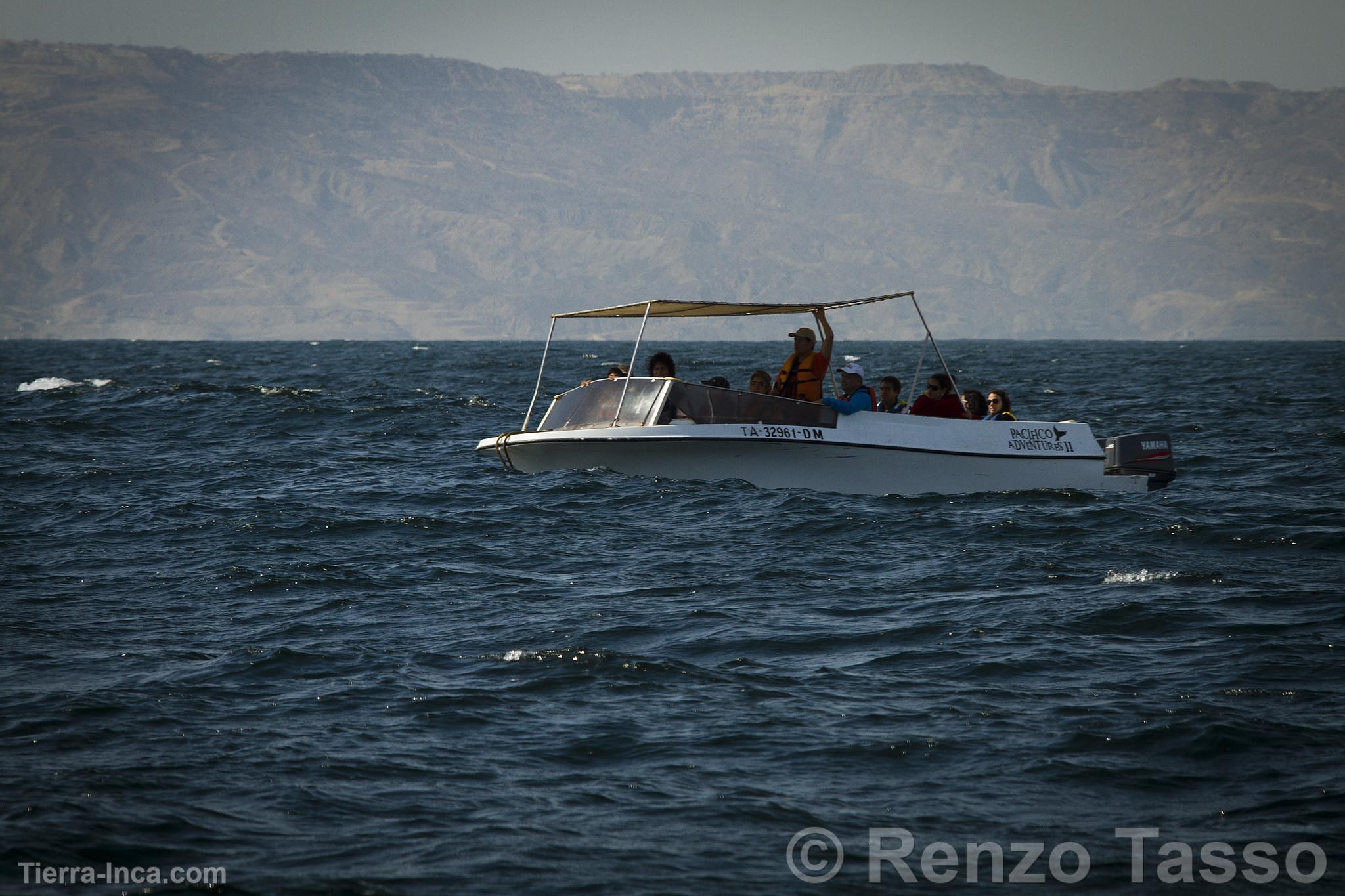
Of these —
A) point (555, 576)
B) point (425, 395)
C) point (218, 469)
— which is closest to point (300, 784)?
point (555, 576)

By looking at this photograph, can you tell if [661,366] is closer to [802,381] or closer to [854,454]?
[802,381]

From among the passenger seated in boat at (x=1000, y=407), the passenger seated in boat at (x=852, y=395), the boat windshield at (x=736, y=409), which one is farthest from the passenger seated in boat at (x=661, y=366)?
the passenger seated in boat at (x=1000, y=407)

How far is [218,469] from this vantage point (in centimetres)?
2158

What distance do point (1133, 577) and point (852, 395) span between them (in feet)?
18.9

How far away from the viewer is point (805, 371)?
1772 cm

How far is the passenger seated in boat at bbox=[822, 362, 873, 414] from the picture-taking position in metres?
17.3

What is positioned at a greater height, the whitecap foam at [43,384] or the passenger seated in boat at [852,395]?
the passenger seated in boat at [852,395]

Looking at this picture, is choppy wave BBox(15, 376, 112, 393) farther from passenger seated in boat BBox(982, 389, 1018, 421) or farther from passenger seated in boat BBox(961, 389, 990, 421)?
passenger seated in boat BBox(982, 389, 1018, 421)

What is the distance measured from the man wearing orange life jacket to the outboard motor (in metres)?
4.35

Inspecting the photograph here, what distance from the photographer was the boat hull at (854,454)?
56.5 feet

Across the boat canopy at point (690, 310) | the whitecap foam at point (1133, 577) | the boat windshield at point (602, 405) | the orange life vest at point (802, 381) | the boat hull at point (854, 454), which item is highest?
the boat canopy at point (690, 310)

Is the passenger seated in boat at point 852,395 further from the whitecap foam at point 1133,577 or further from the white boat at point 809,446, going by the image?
the whitecap foam at point 1133,577

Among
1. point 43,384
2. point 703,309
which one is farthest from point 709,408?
point 43,384

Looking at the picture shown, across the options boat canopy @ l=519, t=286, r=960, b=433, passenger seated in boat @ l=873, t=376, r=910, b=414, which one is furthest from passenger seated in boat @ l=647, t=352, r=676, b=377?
passenger seated in boat @ l=873, t=376, r=910, b=414
